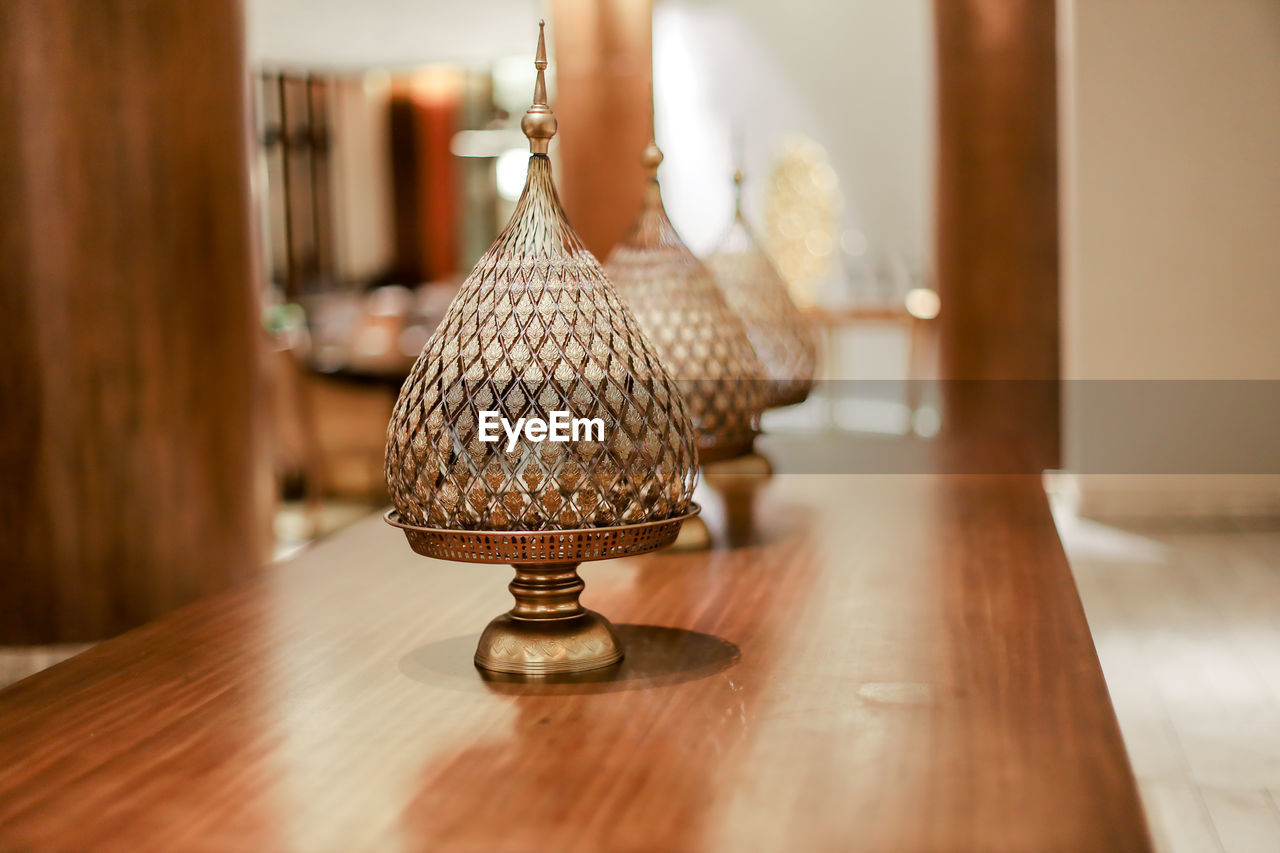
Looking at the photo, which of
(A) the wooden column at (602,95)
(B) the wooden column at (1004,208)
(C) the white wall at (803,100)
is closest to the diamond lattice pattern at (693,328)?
(A) the wooden column at (602,95)

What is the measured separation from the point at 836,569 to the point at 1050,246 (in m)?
4.11

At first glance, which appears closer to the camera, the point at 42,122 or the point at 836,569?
the point at 836,569

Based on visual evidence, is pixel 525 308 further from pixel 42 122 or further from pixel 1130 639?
pixel 1130 639

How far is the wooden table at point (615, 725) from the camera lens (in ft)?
2.34

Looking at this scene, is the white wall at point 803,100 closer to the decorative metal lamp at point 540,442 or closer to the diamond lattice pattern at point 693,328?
the diamond lattice pattern at point 693,328

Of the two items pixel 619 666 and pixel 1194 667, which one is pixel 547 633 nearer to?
pixel 619 666

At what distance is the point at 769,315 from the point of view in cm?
192

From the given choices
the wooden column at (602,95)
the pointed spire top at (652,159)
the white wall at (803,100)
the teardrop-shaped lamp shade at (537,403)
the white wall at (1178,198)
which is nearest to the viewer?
the teardrop-shaped lamp shade at (537,403)

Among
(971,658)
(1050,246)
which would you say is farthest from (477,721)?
(1050,246)

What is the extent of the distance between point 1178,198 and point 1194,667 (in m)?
2.18

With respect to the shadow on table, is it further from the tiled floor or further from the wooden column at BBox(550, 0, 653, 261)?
the wooden column at BBox(550, 0, 653, 261)

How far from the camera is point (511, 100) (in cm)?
1149

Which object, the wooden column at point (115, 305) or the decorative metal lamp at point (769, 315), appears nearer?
the decorative metal lamp at point (769, 315)

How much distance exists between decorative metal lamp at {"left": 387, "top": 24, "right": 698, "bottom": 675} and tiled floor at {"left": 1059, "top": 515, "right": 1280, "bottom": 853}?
94 centimetres
